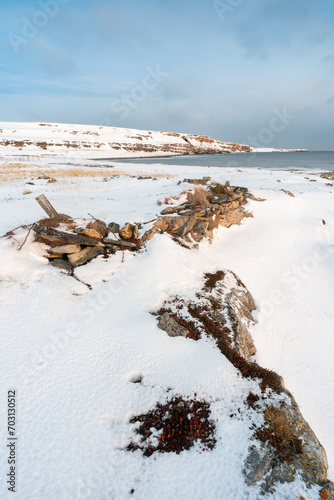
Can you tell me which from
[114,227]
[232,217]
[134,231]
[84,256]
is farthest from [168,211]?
[232,217]

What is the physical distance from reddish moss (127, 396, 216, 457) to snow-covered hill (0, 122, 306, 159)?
292ft

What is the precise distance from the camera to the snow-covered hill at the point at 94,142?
306 feet

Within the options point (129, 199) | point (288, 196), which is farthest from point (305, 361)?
point (288, 196)

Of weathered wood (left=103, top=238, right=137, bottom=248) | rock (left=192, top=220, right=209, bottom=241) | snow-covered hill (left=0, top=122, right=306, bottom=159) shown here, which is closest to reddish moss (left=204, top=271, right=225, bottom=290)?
weathered wood (left=103, top=238, right=137, bottom=248)

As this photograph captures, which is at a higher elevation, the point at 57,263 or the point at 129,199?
the point at 129,199

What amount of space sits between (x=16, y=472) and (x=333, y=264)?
18670 millimetres

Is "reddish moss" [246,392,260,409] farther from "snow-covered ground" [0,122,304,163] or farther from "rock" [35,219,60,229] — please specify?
"snow-covered ground" [0,122,304,163]

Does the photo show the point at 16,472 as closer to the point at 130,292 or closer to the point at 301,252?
the point at 130,292

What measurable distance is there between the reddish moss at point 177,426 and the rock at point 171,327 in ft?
6.46

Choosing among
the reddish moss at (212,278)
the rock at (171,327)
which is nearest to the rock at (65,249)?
the rock at (171,327)

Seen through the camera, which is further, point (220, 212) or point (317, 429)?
point (220, 212)

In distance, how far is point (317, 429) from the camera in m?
6.93

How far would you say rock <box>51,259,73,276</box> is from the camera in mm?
8789

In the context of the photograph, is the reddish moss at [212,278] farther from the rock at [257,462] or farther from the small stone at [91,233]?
the rock at [257,462]
